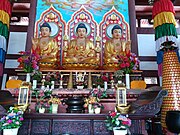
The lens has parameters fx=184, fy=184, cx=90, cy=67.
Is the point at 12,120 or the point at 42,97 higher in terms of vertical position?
the point at 42,97

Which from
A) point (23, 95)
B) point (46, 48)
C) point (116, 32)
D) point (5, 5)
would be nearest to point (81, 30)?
point (116, 32)

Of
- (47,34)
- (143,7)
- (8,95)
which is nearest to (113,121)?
(8,95)

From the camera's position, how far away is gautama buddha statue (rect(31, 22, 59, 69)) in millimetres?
4333

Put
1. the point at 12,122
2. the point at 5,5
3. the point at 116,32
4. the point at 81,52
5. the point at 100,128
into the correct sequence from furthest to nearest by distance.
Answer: the point at 116,32 < the point at 5,5 < the point at 81,52 < the point at 100,128 < the point at 12,122

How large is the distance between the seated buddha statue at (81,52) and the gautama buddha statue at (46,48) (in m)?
0.27

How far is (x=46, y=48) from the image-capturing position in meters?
4.64

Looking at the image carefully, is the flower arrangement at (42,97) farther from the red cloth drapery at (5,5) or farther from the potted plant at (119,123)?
the red cloth drapery at (5,5)

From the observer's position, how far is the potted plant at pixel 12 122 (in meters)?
1.80

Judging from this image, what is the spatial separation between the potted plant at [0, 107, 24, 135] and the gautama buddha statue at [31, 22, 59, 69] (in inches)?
96.2

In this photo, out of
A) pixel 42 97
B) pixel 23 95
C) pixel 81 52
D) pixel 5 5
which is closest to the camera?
pixel 23 95

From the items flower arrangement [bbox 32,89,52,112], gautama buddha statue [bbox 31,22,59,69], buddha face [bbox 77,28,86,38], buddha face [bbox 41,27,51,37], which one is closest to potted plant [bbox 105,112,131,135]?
flower arrangement [bbox 32,89,52,112]

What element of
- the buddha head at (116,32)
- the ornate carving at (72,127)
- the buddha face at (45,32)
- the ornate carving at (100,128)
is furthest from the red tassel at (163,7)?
the ornate carving at (72,127)

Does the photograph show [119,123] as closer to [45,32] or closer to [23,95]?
[23,95]

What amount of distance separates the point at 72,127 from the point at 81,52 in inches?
104
